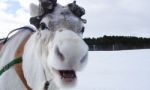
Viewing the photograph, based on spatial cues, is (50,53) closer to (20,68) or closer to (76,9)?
(76,9)

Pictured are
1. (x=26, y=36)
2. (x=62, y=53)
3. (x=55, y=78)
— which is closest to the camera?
(x=62, y=53)

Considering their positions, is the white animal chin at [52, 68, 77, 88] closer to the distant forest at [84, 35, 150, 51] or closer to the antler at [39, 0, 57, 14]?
the antler at [39, 0, 57, 14]

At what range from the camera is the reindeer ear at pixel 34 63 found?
11.6 ft

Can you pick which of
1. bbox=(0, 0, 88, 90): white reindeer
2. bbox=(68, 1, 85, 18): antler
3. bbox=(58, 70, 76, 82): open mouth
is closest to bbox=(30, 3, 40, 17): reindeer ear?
bbox=(0, 0, 88, 90): white reindeer

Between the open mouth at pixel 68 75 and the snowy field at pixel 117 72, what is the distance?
4727 millimetres

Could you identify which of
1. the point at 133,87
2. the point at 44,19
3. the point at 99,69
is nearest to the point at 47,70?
the point at 44,19

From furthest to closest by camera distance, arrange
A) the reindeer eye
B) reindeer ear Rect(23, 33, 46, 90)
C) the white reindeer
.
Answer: reindeer ear Rect(23, 33, 46, 90), the reindeer eye, the white reindeer

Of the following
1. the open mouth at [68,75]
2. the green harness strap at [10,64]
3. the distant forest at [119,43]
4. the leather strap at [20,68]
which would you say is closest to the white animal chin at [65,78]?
the open mouth at [68,75]

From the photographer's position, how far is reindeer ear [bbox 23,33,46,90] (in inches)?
139

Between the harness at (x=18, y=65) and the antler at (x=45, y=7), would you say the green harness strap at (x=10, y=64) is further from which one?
the antler at (x=45, y=7)

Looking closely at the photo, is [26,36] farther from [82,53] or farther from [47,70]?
[82,53]

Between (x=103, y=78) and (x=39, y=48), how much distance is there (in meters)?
6.16

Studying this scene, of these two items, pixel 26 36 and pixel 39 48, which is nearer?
pixel 39 48

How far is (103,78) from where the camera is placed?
9.55 metres
